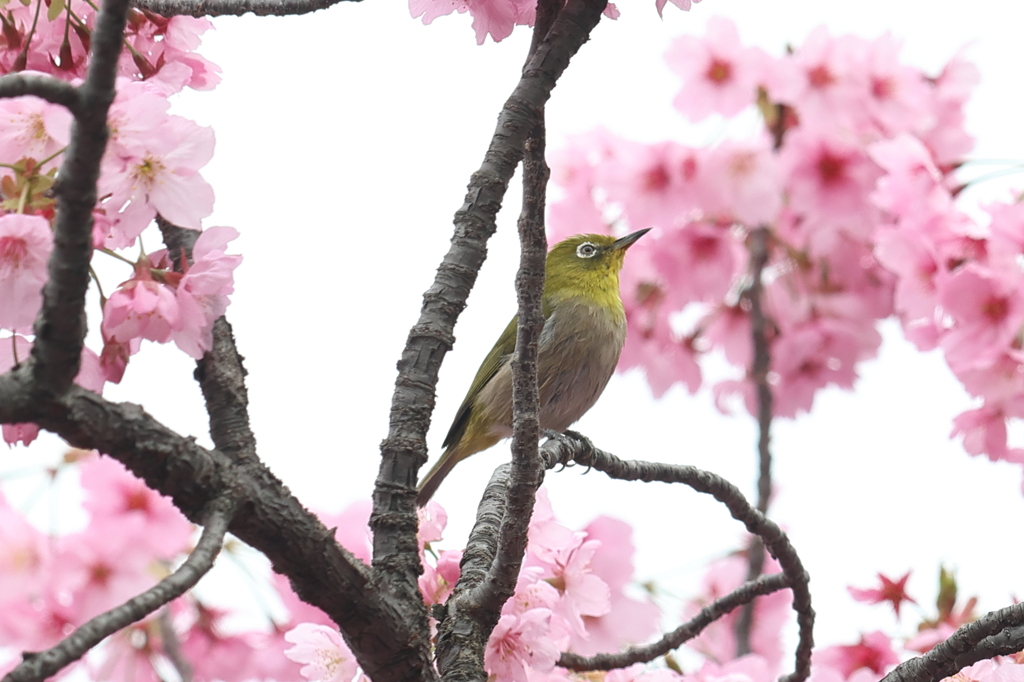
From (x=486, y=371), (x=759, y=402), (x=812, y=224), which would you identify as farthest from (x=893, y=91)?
(x=486, y=371)

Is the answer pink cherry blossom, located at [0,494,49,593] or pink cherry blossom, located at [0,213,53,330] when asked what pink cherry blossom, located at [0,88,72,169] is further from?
pink cherry blossom, located at [0,494,49,593]

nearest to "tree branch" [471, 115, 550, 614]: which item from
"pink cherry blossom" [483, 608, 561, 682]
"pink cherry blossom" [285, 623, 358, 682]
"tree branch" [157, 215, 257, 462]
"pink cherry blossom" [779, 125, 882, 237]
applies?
"pink cherry blossom" [483, 608, 561, 682]

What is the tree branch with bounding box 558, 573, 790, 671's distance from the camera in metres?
2.21

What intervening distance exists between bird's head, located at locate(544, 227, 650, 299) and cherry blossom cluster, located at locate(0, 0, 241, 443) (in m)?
2.70

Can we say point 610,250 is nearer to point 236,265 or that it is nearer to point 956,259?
point 956,259

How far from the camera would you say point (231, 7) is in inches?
70.2

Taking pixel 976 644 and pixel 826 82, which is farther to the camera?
pixel 826 82

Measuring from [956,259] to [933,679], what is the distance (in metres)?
1.84

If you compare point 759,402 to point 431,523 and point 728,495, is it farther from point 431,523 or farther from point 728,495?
point 431,523

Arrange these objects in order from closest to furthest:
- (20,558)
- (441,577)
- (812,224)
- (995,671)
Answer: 1. (995,671)
2. (441,577)
3. (20,558)
4. (812,224)

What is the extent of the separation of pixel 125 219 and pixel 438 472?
2.89 m

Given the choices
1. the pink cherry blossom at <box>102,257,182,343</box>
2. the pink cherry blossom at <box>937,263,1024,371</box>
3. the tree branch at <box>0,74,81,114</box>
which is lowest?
the tree branch at <box>0,74,81,114</box>

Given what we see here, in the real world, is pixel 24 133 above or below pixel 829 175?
below

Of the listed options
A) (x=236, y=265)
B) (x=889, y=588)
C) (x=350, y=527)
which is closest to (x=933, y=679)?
(x=236, y=265)
